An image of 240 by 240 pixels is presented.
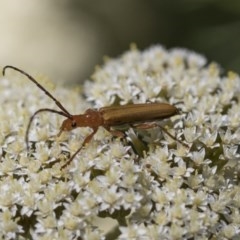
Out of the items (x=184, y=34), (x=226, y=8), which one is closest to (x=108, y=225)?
(x=226, y=8)

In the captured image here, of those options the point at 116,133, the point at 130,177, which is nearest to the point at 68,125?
the point at 116,133

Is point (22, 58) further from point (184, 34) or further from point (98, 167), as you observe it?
point (98, 167)

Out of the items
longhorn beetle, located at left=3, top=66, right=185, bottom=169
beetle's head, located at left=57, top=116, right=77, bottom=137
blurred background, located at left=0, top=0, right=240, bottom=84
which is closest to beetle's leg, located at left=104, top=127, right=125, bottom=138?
longhorn beetle, located at left=3, top=66, right=185, bottom=169

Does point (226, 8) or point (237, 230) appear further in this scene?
point (226, 8)

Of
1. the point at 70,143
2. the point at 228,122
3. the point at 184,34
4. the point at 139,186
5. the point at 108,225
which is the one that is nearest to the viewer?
the point at 139,186

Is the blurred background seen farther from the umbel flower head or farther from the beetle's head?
the beetle's head

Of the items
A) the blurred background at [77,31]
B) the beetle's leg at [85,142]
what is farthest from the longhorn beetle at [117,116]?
the blurred background at [77,31]
